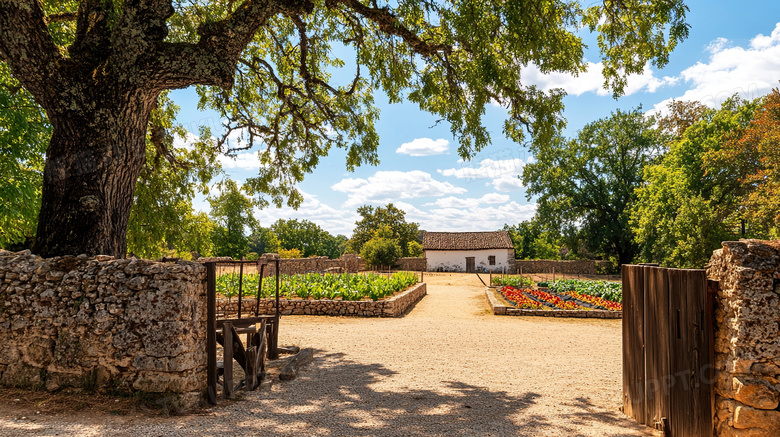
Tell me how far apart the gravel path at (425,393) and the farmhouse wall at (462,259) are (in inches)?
1226

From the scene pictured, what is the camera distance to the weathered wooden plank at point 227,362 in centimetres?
551

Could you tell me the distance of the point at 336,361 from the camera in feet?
25.8

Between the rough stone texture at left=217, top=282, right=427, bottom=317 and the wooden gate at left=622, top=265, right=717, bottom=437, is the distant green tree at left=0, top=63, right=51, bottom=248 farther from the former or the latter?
the wooden gate at left=622, top=265, right=717, bottom=437

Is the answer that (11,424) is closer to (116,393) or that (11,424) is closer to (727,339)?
(116,393)

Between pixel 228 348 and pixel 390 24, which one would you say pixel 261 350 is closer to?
pixel 228 348

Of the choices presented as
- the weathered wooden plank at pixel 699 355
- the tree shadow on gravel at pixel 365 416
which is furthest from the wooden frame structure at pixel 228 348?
the weathered wooden plank at pixel 699 355

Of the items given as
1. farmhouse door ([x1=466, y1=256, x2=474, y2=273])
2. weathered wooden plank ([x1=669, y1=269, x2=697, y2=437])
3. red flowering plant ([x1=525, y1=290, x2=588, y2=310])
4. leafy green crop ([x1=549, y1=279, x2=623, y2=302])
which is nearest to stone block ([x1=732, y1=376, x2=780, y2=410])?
weathered wooden plank ([x1=669, y1=269, x2=697, y2=437])

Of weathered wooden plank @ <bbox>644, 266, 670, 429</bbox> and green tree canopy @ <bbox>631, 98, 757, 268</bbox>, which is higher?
green tree canopy @ <bbox>631, 98, 757, 268</bbox>

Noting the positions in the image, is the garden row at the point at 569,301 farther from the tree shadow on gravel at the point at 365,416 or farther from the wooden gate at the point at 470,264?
the wooden gate at the point at 470,264

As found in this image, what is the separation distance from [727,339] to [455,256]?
3901 cm

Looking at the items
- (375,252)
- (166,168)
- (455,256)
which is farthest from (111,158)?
(455,256)

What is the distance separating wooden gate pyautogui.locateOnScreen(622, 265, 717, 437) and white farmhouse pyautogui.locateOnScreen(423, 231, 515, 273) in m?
37.5

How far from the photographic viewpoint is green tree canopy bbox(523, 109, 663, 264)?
116ft

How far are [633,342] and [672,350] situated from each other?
693 mm
